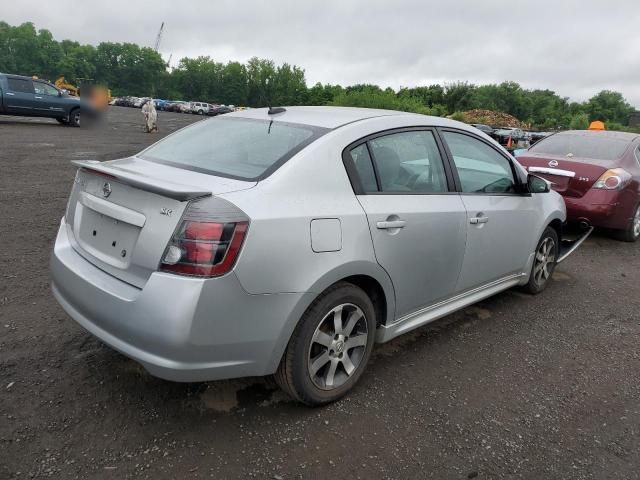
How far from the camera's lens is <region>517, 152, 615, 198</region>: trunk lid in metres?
6.62

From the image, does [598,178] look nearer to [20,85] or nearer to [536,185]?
[536,185]

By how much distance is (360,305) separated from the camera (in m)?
2.84

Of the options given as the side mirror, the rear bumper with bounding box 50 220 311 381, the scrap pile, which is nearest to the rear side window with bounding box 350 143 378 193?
the rear bumper with bounding box 50 220 311 381

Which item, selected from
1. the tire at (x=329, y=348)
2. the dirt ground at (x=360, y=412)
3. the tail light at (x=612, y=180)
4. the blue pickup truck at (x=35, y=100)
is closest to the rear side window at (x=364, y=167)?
the tire at (x=329, y=348)

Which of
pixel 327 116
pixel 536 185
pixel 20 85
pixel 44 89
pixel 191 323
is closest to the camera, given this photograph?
pixel 191 323

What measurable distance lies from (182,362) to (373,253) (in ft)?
3.82

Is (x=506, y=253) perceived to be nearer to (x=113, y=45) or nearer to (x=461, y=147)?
(x=461, y=147)

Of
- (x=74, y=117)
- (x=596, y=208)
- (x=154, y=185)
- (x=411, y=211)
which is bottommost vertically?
(x=74, y=117)

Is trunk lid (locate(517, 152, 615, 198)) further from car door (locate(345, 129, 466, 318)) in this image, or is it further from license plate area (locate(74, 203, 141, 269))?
license plate area (locate(74, 203, 141, 269))

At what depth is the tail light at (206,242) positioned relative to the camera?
224 centimetres

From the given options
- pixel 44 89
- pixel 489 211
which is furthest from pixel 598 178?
pixel 44 89


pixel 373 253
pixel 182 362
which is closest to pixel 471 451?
pixel 373 253

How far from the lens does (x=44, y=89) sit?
62.6 ft

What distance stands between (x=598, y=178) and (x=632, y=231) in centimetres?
113
